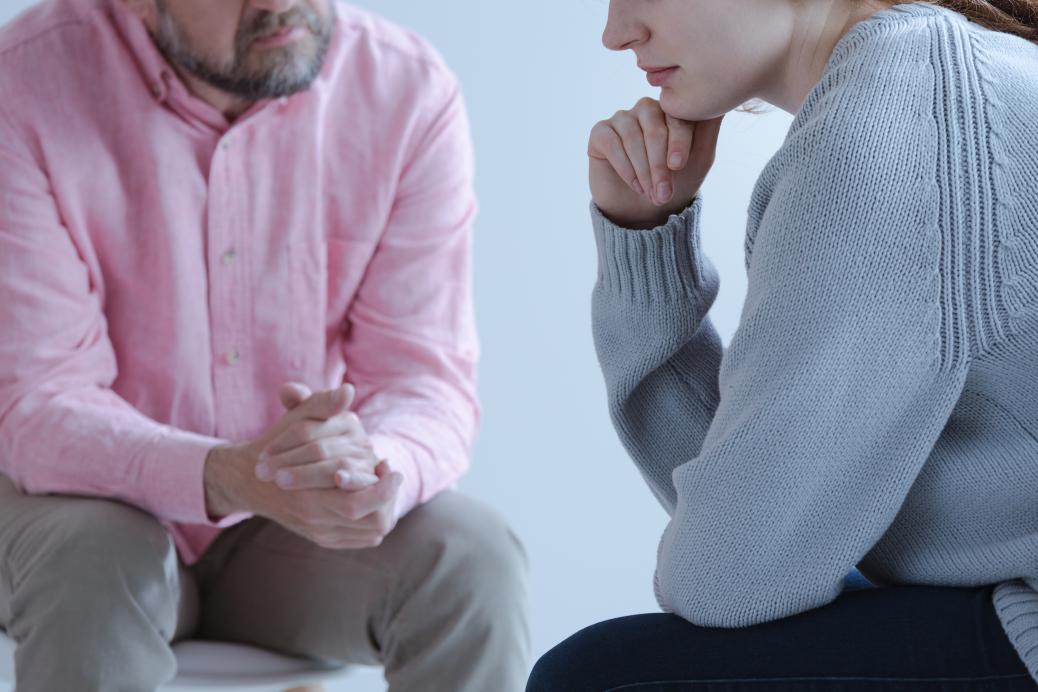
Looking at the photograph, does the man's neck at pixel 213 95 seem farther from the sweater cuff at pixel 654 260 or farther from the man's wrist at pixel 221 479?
the sweater cuff at pixel 654 260

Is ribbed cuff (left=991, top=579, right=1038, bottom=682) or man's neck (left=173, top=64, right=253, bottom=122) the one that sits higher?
man's neck (left=173, top=64, right=253, bottom=122)

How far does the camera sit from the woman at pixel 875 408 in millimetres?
805

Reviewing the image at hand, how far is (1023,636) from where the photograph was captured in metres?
0.82

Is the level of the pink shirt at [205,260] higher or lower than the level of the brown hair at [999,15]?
lower

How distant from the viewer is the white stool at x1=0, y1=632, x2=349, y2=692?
139 cm

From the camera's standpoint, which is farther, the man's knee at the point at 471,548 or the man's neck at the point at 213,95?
the man's neck at the point at 213,95

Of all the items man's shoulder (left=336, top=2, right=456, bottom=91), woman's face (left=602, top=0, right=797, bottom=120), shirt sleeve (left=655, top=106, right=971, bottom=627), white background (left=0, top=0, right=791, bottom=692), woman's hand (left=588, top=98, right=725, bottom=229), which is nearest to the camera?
shirt sleeve (left=655, top=106, right=971, bottom=627)

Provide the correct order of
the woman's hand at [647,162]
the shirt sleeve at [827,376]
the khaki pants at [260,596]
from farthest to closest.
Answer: the khaki pants at [260,596]
the woman's hand at [647,162]
the shirt sleeve at [827,376]

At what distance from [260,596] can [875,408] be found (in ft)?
3.02

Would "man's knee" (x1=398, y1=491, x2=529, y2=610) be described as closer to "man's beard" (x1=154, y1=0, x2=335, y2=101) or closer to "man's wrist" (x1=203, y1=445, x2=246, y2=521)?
"man's wrist" (x1=203, y1=445, x2=246, y2=521)

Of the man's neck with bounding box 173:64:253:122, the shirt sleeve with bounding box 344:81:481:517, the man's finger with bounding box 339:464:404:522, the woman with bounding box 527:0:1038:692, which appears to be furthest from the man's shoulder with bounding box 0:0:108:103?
the woman with bounding box 527:0:1038:692

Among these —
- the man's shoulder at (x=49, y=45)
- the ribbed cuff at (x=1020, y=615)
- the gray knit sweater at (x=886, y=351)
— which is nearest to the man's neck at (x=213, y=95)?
the man's shoulder at (x=49, y=45)

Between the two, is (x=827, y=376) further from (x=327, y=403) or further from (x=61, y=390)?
(x=61, y=390)

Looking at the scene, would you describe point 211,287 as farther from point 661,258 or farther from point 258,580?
point 661,258
